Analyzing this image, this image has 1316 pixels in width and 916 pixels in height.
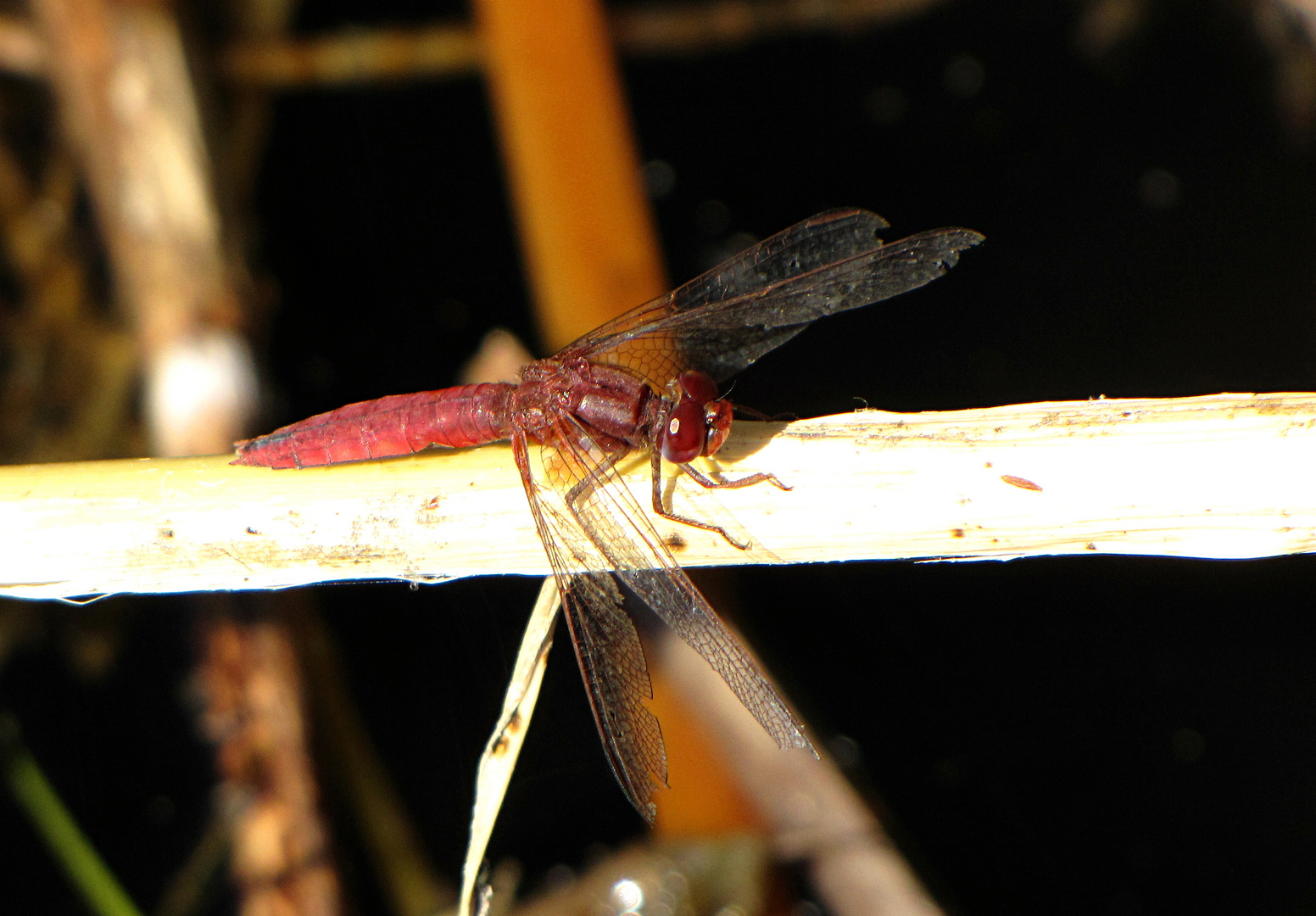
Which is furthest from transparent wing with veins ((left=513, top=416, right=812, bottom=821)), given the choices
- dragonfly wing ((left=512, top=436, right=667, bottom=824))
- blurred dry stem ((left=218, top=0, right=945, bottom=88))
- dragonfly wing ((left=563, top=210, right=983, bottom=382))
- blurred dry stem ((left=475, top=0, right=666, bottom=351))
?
blurred dry stem ((left=218, top=0, right=945, bottom=88))

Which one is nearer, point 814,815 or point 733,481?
point 733,481

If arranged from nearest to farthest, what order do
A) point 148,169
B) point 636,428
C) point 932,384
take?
point 636,428 < point 148,169 < point 932,384

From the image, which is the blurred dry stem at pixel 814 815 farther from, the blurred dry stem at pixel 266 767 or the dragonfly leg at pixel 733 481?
the blurred dry stem at pixel 266 767

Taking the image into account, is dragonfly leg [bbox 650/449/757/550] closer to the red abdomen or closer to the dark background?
the red abdomen

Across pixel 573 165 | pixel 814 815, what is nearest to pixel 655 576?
pixel 814 815

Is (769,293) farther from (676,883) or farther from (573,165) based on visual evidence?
(676,883)

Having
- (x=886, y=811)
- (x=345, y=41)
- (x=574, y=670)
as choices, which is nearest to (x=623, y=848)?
(x=574, y=670)

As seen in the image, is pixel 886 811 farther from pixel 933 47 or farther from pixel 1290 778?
pixel 933 47
